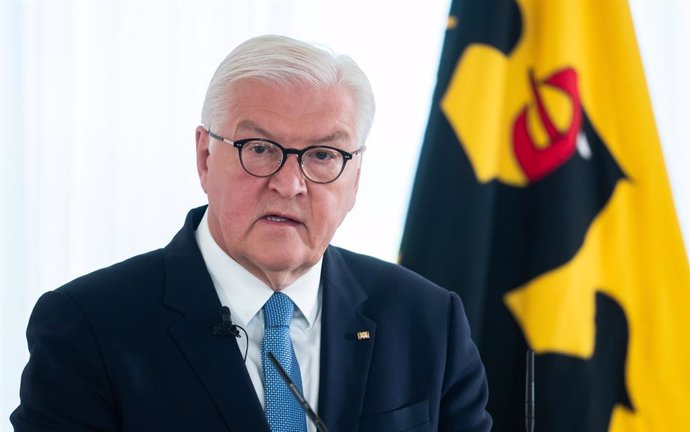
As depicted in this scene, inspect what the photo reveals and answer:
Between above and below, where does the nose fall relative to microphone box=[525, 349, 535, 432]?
above

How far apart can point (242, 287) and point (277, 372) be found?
0.21 meters

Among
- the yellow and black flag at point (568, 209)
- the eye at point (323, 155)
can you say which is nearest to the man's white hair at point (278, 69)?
the eye at point (323, 155)

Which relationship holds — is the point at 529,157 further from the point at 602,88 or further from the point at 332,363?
the point at 332,363

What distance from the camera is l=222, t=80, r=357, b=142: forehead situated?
1.67 meters

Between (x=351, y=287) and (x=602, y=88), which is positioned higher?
(x=602, y=88)

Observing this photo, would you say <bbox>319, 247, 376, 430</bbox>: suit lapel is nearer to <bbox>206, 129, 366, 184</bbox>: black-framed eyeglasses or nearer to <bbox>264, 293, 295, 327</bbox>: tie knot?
<bbox>264, 293, 295, 327</bbox>: tie knot

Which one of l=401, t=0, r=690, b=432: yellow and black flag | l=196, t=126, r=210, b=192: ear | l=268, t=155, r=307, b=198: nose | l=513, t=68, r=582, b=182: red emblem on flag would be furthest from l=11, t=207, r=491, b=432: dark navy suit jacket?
l=513, t=68, r=582, b=182: red emblem on flag

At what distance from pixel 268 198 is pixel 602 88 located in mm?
1409

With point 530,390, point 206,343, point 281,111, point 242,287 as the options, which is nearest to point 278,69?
point 281,111

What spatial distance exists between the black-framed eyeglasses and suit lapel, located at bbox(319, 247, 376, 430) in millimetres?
281

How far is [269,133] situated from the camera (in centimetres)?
167

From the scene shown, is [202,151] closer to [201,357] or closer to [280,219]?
[280,219]

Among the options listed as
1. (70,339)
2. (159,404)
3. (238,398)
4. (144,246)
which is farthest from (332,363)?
(144,246)

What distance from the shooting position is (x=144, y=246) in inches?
107
